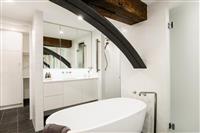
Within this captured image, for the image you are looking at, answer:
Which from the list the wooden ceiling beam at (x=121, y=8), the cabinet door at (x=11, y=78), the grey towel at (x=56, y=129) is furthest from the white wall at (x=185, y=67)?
the cabinet door at (x=11, y=78)

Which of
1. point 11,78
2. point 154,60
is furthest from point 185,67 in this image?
point 11,78

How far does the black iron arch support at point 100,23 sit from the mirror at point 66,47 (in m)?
2.15

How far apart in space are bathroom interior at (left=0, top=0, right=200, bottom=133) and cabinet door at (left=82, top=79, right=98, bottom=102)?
45mm

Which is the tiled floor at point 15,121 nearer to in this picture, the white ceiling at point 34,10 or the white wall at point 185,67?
the white ceiling at point 34,10

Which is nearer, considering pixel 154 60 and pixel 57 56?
pixel 154 60

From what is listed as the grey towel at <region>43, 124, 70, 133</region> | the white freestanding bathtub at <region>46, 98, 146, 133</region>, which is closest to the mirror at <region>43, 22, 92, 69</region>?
the white freestanding bathtub at <region>46, 98, 146, 133</region>

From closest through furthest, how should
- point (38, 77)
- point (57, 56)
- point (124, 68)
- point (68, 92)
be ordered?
point (38, 77), point (124, 68), point (68, 92), point (57, 56)

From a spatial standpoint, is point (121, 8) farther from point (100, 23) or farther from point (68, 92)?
point (68, 92)

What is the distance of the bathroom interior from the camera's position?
183cm

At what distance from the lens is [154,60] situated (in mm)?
2170

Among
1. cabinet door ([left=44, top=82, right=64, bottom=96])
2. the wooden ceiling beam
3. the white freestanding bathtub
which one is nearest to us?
the white freestanding bathtub

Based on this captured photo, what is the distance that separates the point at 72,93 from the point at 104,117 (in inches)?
54.9

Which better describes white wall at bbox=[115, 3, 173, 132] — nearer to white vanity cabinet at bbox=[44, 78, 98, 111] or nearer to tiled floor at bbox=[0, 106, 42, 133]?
white vanity cabinet at bbox=[44, 78, 98, 111]

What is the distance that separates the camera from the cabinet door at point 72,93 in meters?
3.25
